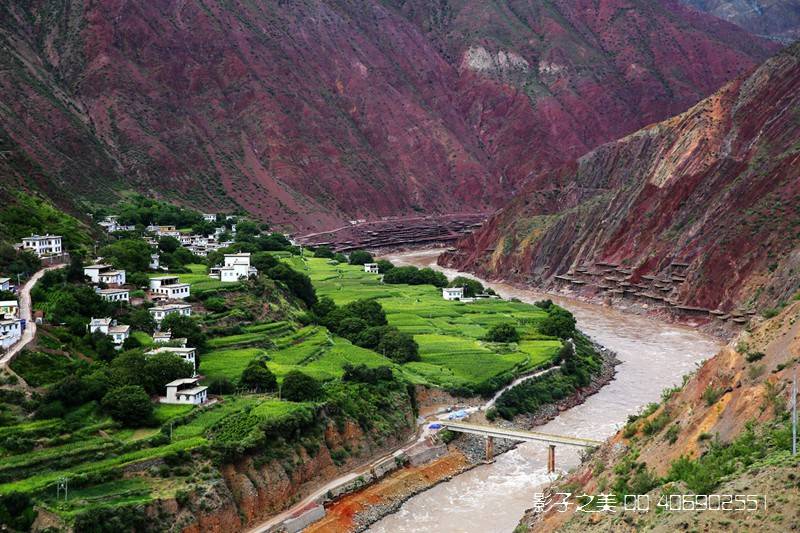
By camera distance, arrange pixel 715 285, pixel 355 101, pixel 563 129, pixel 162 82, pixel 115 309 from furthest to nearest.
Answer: pixel 563 129 < pixel 355 101 < pixel 162 82 < pixel 715 285 < pixel 115 309

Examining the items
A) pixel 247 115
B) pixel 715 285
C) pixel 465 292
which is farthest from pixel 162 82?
pixel 715 285

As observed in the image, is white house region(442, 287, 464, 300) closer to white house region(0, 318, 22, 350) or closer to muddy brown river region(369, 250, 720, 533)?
muddy brown river region(369, 250, 720, 533)

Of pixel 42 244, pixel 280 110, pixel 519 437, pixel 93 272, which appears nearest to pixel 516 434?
pixel 519 437

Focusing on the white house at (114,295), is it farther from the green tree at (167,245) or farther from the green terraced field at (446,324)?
the green tree at (167,245)

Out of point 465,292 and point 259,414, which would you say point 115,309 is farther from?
point 465,292

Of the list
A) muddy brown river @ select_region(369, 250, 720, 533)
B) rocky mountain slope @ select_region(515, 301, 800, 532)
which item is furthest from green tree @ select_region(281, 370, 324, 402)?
rocky mountain slope @ select_region(515, 301, 800, 532)

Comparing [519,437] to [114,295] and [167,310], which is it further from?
[114,295]

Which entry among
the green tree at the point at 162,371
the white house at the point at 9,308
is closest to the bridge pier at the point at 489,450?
the green tree at the point at 162,371
